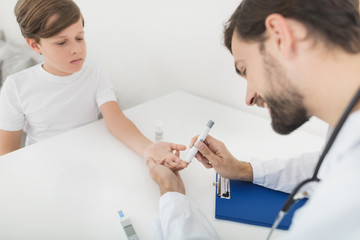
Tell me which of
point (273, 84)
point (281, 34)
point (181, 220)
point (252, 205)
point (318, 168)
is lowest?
point (252, 205)

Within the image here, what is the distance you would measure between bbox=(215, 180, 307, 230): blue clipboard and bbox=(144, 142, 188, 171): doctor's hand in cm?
17

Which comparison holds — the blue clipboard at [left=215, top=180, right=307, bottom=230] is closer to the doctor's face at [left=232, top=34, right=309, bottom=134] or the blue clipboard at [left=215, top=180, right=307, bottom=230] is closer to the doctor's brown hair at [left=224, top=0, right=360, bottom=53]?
the doctor's face at [left=232, top=34, right=309, bottom=134]

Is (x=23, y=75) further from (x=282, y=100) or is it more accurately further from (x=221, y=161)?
(x=282, y=100)

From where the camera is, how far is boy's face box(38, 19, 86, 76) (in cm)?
105

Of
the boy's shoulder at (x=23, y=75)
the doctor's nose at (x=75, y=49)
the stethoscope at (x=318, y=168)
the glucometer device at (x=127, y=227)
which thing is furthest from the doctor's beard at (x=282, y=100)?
the boy's shoulder at (x=23, y=75)

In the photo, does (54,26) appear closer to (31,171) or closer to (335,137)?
(31,171)

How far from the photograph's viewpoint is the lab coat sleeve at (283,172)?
88cm

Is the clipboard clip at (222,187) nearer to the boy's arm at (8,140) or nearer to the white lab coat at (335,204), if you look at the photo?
the white lab coat at (335,204)

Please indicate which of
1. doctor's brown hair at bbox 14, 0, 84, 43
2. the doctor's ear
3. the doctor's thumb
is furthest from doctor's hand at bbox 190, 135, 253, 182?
doctor's brown hair at bbox 14, 0, 84, 43

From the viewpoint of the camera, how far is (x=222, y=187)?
0.87 metres

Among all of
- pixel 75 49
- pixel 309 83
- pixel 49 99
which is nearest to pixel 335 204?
pixel 309 83

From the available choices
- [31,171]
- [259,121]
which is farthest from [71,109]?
[259,121]

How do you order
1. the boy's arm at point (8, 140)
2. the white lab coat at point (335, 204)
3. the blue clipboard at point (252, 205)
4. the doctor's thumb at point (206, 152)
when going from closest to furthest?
the white lab coat at point (335, 204)
the blue clipboard at point (252, 205)
the doctor's thumb at point (206, 152)
the boy's arm at point (8, 140)

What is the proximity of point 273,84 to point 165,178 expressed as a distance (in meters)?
0.42
